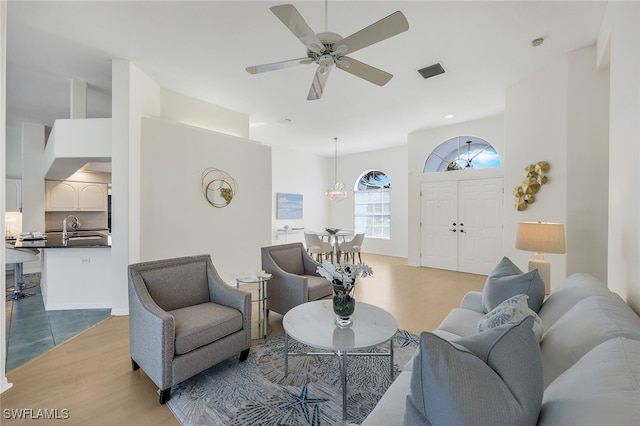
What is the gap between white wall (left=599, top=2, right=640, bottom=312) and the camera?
1611mm

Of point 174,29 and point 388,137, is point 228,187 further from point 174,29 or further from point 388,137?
point 388,137

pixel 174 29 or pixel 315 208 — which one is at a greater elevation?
pixel 174 29

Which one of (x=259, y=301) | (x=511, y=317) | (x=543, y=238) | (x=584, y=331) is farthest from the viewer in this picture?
(x=259, y=301)

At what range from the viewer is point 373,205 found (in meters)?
8.58

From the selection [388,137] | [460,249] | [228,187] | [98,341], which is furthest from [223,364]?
[388,137]

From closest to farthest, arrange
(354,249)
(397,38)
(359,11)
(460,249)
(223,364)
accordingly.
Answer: (223,364) < (359,11) < (397,38) < (460,249) < (354,249)

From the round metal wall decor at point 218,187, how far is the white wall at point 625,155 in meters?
4.45

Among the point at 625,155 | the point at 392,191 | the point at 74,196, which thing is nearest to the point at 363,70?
the point at 625,155

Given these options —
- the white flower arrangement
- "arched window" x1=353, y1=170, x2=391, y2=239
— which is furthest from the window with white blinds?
the white flower arrangement

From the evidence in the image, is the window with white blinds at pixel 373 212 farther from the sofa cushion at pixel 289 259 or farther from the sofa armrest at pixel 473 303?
the sofa armrest at pixel 473 303

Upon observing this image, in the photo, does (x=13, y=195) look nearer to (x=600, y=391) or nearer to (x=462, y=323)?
(x=462, y=323)

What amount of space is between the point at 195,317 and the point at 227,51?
285 cm

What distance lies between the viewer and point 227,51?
3182mm

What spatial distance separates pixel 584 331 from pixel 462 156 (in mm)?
5519
